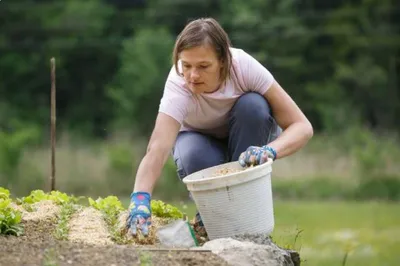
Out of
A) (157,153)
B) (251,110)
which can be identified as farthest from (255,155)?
(157,153)

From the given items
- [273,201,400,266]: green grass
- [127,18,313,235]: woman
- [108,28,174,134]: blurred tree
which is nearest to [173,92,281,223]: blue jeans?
[127,18,313,235]: woman

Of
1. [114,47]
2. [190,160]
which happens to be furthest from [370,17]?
[190,160]

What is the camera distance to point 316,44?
29.5 metres

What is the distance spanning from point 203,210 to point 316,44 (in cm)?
2530

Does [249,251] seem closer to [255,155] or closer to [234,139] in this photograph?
[255,155]

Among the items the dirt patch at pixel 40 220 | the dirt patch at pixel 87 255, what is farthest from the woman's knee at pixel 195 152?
the dirt patch at pixel 87 255

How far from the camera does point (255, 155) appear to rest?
461cm

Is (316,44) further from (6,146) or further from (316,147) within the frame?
(6,146)

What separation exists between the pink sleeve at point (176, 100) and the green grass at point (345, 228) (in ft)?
23.0

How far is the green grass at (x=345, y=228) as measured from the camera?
527 inches

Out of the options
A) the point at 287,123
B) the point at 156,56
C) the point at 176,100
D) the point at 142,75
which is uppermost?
the point at 176,100

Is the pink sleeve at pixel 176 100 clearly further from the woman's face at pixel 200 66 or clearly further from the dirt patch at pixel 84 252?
the dirt patch at pixel 84 252

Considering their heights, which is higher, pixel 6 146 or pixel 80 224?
pixel 80 224

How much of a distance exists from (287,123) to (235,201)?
0.62 metres
